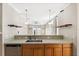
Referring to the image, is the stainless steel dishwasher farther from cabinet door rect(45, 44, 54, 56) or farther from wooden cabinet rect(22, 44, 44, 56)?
cabinet door rect(45, 44, 54, 56)

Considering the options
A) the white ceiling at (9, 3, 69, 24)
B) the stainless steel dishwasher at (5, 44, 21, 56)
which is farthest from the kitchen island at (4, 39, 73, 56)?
the white ceiling at (9, 3, 69, 24)

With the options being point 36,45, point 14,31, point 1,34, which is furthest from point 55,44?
point 1,34

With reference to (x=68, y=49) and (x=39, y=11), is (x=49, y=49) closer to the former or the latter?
(x=68, y=49)

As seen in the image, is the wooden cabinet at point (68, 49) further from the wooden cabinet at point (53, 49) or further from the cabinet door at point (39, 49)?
the cabinet door at point (39, 49)

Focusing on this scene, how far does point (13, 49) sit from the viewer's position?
2764mm

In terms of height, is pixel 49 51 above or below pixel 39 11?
below

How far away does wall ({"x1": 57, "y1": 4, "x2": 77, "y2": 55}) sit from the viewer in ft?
8.55

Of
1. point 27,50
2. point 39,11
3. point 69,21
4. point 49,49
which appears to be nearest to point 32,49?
point 27,50

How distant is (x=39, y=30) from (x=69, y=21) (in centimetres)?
75

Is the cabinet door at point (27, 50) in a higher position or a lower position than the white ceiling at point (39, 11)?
lower

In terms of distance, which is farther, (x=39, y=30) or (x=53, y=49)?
(x=39, y=30)

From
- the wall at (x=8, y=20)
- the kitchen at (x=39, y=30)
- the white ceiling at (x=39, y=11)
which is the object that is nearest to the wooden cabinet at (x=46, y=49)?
the kitchen at (x=39, y=30)

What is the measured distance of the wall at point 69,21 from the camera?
8.55 ft

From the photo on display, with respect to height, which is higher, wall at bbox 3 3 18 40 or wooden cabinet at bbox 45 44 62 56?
wall at bbox 3 3 18 40
